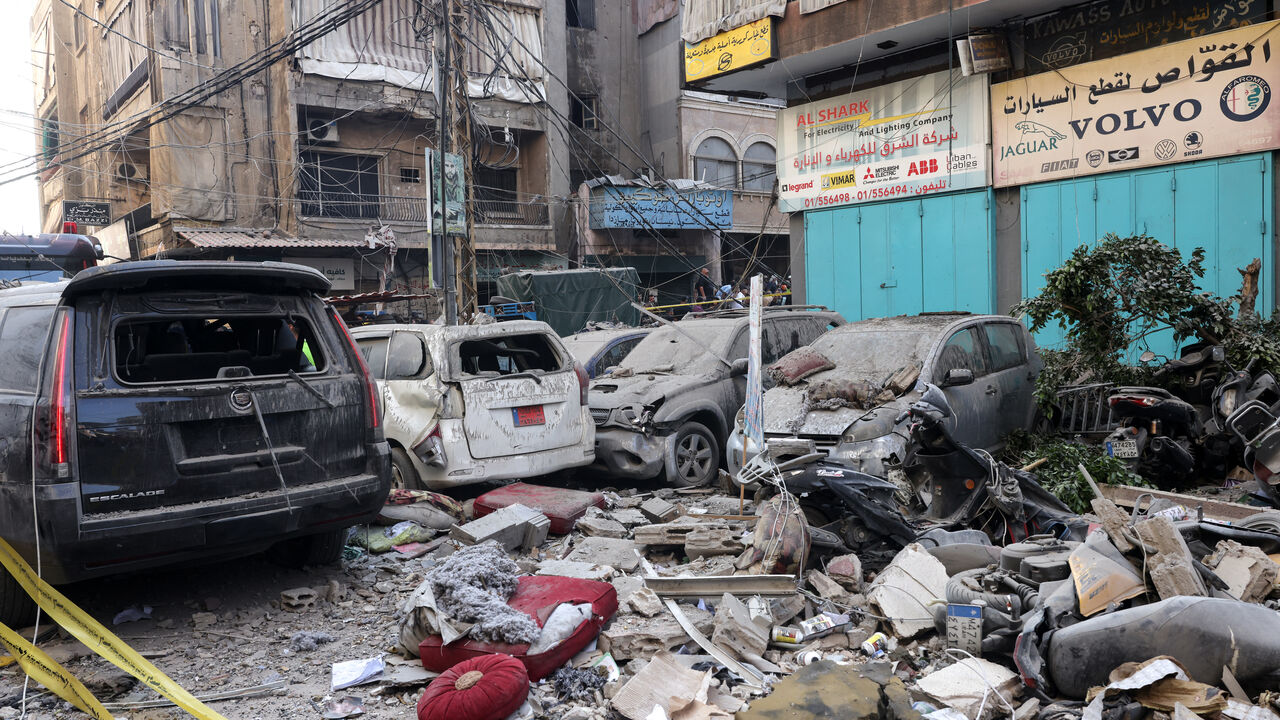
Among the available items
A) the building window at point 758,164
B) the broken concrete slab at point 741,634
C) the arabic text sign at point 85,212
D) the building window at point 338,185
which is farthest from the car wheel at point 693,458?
the building window at point 758,164

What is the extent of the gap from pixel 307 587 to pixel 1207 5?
10.9 meters

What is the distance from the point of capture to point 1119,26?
10461 mm

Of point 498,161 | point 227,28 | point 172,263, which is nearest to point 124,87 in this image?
point 227,28

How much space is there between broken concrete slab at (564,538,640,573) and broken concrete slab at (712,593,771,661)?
1.36 m

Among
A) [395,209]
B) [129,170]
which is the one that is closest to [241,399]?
[395,209]

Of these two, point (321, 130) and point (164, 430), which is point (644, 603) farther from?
point (321, 130)

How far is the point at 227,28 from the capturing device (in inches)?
829

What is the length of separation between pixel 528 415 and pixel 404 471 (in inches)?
44.5

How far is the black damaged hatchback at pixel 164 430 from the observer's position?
4168mm

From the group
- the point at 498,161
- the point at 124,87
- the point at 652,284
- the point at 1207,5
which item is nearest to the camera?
the point at 1207,5

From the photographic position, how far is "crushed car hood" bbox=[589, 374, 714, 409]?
321 inches

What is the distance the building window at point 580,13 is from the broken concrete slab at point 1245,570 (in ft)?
85.1

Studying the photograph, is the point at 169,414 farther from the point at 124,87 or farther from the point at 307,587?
the point at 124,87

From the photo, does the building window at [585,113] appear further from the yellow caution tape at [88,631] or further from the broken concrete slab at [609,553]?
the yellow caution tape at [88,631]
